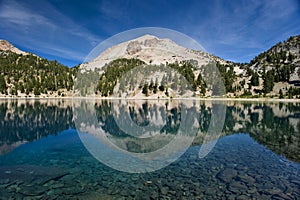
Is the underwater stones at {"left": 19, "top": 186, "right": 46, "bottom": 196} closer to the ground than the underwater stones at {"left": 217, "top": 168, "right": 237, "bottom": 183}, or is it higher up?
closer to the ground

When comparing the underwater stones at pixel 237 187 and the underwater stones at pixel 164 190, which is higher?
the underwater stones at pixel 237 187

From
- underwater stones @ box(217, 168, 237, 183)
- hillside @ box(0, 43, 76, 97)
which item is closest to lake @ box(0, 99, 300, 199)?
underwater stones @ box(217, 168, 237, 183)

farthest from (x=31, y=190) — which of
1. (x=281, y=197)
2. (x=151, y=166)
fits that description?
(x=281, y=197)

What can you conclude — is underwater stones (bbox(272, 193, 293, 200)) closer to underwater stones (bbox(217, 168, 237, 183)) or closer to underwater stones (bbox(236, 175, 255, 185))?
underwater stones (bbox(236, 175, 255, 185))

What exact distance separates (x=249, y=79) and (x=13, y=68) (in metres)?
187

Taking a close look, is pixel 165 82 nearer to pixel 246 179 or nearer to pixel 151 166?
pixel 151 166

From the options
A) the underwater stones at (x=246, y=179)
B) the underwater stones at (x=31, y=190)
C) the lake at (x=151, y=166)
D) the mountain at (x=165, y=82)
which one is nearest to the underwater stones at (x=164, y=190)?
the lake at (x=151, y=166)

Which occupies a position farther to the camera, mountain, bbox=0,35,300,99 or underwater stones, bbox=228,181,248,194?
mountain, bbox=0,35,300,99

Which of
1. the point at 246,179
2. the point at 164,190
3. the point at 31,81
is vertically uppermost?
the point at 31,81

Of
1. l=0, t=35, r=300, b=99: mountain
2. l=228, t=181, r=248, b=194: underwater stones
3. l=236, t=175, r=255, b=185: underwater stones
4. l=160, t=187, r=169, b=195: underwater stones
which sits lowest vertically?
l=160, t=187, r=169, b=195: underwater stones

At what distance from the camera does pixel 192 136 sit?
2389cm

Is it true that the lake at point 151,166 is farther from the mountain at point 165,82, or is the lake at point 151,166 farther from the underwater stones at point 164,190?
the mountain at point 165,82

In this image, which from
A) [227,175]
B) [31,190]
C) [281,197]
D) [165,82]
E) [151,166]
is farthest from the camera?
[165,82]

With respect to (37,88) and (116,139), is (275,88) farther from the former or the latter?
(37,88)
